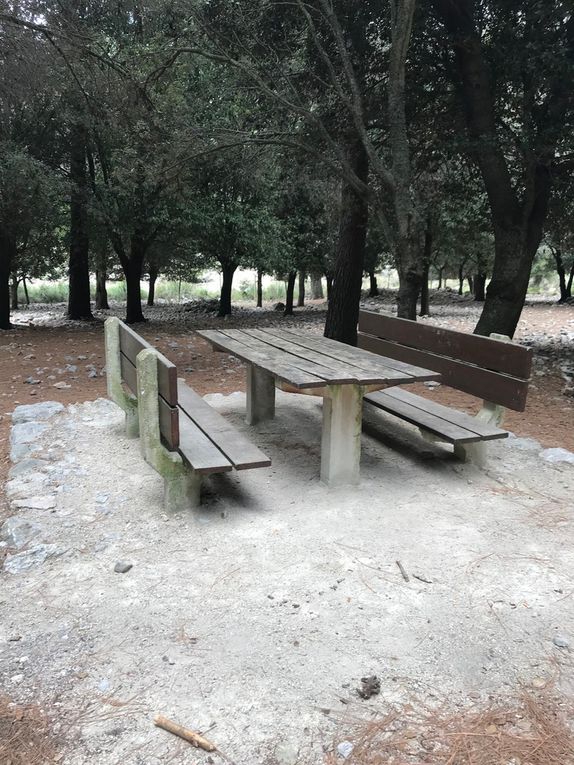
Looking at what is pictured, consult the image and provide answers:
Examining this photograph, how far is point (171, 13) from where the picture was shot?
27.3ft

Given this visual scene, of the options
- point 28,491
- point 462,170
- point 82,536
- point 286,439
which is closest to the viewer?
point 82,536

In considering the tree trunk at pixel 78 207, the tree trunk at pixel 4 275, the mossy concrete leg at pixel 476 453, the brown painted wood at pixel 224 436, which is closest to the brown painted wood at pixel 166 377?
the brown painted wood at pixel 224 436

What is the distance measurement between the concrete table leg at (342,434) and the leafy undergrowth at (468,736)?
205 cm

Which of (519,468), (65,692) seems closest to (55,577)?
(65,692)

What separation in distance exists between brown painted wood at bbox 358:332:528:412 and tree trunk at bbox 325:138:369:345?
389cm

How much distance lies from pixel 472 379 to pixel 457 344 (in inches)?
13.1

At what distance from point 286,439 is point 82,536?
7.12 feet

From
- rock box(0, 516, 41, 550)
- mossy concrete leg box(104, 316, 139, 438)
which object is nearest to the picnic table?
mossy concrete leg box(104, 316, 139, 438)

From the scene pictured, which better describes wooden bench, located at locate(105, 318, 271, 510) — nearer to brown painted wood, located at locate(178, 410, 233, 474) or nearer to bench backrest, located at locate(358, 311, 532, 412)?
brown painted wood, located at locate(178, 410, 233, 474)

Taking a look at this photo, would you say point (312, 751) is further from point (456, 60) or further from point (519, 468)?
point (456, 60)

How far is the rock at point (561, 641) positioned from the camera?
243 centimetres

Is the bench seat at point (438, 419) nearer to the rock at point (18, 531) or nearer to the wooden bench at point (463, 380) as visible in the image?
the wooden bench at point (463, 380)

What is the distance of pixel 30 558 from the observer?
3158 millimetres

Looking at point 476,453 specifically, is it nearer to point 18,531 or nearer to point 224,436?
point 224,436
